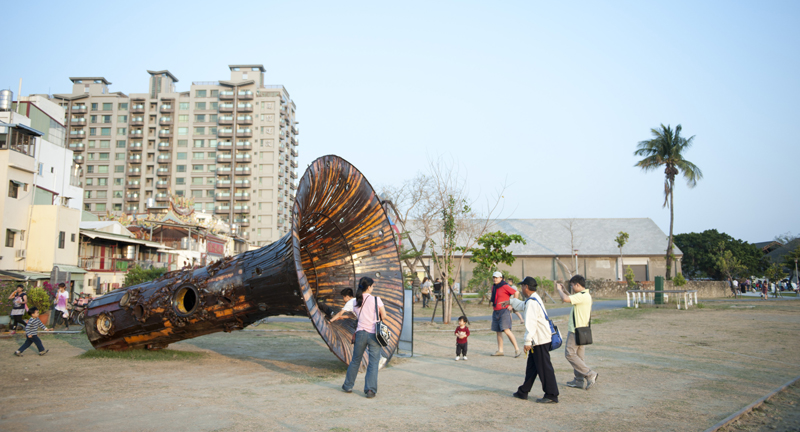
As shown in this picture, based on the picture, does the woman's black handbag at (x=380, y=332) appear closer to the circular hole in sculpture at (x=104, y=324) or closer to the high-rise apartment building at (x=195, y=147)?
the circular hole in sculpture at (x=104, y=324)

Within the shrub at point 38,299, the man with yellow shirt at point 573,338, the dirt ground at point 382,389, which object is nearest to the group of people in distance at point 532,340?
the man with yellow shirt at point 573,338

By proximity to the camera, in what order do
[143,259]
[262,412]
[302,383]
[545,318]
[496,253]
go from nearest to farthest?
[262,412]
[545,318]
[302,383]
[496,253]
[143,259]

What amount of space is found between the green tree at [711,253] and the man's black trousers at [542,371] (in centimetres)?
5786

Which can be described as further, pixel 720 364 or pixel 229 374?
pixel 720 364

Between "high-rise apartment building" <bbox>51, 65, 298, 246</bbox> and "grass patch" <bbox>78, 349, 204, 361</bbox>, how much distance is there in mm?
64131

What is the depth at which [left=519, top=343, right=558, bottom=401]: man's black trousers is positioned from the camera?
19.5ft

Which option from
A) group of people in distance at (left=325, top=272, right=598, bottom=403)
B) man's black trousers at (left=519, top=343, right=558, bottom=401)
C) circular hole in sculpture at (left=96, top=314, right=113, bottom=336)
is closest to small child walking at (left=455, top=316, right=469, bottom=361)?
group of people in distance at (left=325, top=272, right=598, bottom=403)

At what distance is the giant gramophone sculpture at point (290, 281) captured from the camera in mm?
7441

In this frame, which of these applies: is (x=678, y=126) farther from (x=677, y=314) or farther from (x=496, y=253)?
(x=496, y=253)

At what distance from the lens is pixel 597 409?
5.71m

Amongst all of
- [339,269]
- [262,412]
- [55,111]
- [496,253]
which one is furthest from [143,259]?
[262,412]

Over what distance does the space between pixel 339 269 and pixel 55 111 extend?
33859 millimetres

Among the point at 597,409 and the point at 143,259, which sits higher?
the point at 143,259

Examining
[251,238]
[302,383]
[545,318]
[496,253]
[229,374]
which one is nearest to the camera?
[545,318]
